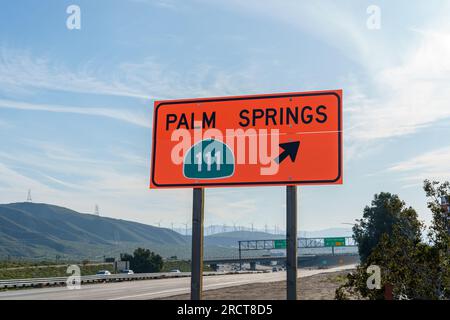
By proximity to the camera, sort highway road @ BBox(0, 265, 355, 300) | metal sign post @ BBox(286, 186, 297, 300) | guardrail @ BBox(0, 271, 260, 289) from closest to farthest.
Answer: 1. metal sign post @ BBox(286, 186, 297, 300)
2. highway road @ BBox(0, 265, 355, 300)
3. guardrail @ BBox(0, 271, 260, 289)

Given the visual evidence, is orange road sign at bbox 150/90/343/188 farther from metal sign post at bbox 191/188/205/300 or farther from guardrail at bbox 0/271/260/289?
guardrail at bbox 0/271/260/289

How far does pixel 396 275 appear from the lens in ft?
37.8

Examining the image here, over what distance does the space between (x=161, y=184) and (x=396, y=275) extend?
5.98 metres

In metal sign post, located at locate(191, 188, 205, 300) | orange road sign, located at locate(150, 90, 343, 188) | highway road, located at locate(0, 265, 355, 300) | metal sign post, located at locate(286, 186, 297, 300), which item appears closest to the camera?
metal sign post, located at locate(286, 186, 297, 300)

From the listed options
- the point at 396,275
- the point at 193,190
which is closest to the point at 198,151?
the point at 193,190

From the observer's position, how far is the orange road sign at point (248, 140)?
8.08 metres

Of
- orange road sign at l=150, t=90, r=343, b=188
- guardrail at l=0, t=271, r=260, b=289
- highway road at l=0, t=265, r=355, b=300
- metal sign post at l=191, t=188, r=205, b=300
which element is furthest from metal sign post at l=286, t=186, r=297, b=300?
guardrail at l=0, t=271, r=260, b=289

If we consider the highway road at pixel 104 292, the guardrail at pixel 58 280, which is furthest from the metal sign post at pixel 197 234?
the guardrail at pixel 58 280

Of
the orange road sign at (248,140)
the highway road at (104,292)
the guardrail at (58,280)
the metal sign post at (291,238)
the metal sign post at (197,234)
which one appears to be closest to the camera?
the metal sign post at (291,238)

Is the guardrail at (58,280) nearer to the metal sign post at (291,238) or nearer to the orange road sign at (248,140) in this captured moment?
the orange road sign at (248,140)

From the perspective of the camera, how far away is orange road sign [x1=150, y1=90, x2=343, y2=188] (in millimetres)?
8078

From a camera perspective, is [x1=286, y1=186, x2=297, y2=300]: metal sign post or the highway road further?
the highway road

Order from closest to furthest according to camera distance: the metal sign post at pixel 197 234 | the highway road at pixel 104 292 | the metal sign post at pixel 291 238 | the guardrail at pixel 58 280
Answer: the metal sign post at pixel 291 238, the metal sign post at pixel 197 234, the highway road at pixel 104 292, the guardrail at pixel 58 280

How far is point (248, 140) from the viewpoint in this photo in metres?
8.41
